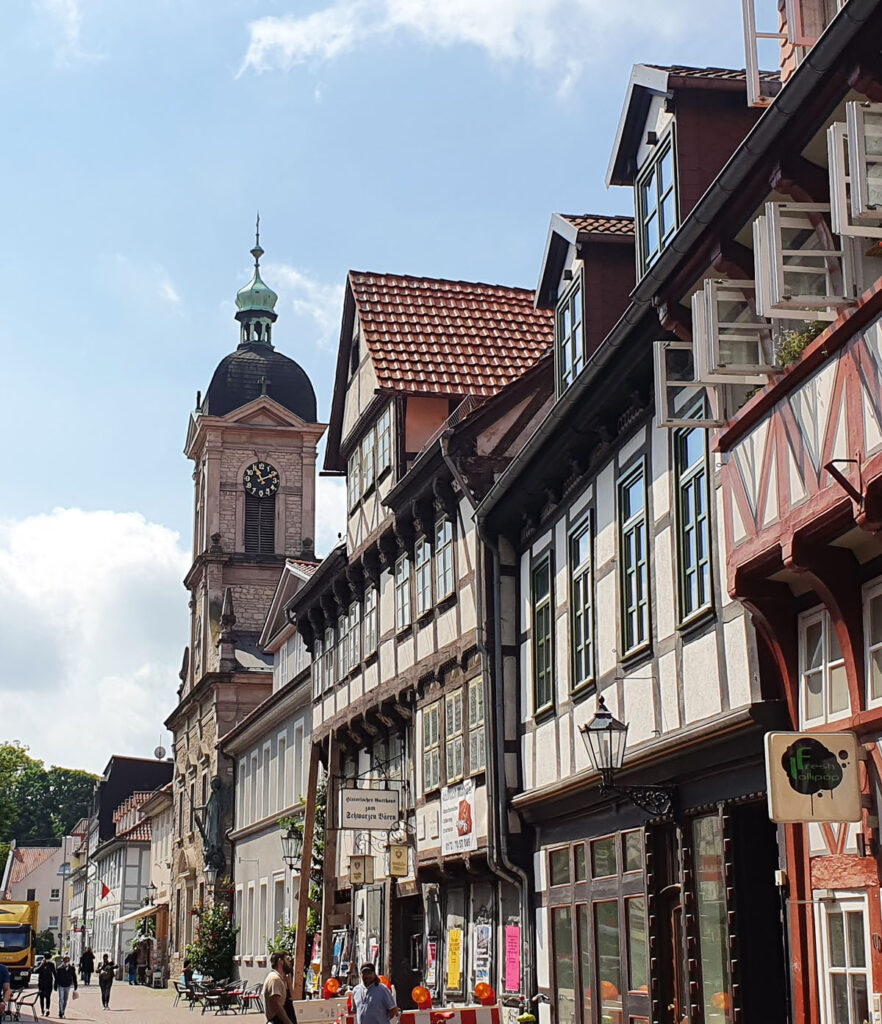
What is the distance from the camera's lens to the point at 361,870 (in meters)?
25.6

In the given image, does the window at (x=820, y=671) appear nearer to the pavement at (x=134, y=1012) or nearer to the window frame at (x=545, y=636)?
the window frame at (x=545, y=636)

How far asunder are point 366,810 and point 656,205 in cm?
1167

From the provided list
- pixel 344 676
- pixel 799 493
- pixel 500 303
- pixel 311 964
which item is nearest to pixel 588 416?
pixel 799 493

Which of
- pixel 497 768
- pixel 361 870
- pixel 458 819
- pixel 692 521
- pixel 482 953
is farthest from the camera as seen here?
pixel 361 870

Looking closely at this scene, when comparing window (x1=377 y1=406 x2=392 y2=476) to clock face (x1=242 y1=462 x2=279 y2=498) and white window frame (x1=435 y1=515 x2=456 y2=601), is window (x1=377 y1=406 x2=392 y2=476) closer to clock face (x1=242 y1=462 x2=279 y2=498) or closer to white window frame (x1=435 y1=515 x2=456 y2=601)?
white window frame (x1=435 y1=515 x2=456 y2=601)

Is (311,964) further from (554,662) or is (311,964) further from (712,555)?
(712,555)

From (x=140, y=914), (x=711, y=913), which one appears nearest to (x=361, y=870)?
(x=711, y=913)

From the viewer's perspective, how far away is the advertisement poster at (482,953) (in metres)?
21.1

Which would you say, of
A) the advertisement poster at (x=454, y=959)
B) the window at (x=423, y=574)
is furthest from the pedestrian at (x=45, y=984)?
the window at (x=423, y=574)

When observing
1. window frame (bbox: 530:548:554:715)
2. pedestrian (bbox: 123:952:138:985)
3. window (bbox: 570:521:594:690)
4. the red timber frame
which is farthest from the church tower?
the red timber frame

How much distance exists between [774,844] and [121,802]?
321 feet

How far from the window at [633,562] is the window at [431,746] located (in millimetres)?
7908

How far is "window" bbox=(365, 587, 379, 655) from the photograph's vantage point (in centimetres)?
2739

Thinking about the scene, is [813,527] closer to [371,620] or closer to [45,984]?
[371,620]
